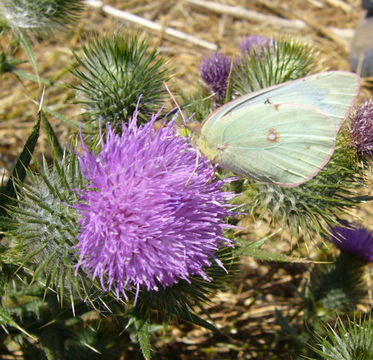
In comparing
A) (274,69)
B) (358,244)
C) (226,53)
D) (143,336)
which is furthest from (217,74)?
(226,53)

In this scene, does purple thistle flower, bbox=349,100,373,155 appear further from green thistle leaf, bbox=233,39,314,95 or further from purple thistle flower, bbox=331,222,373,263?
purple thistle flower, bbox=331,222,373,263

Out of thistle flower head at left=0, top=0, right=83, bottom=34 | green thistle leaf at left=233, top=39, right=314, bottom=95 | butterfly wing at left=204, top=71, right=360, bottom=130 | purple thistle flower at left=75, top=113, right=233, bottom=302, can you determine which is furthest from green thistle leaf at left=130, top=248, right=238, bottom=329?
thistle flower head at left=0, top=0, right=83, bottom=34

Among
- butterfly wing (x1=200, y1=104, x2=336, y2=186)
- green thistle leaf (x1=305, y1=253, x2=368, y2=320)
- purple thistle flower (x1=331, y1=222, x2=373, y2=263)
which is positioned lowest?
green thistle leaf (x1=305, y1=253, x2=368, y2=320)

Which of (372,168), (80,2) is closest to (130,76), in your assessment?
(80,2)

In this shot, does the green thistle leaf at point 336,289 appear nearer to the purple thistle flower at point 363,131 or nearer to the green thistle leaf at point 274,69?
the purple thistle flower at point 363,131

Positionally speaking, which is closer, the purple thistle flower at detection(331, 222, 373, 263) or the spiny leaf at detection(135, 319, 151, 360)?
the spiny leaf at detection(135, 319, 151, 360)

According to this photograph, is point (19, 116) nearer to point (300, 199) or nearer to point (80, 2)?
point (80, 2)

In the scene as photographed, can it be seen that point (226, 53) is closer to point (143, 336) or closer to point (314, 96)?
point (314, 96)
